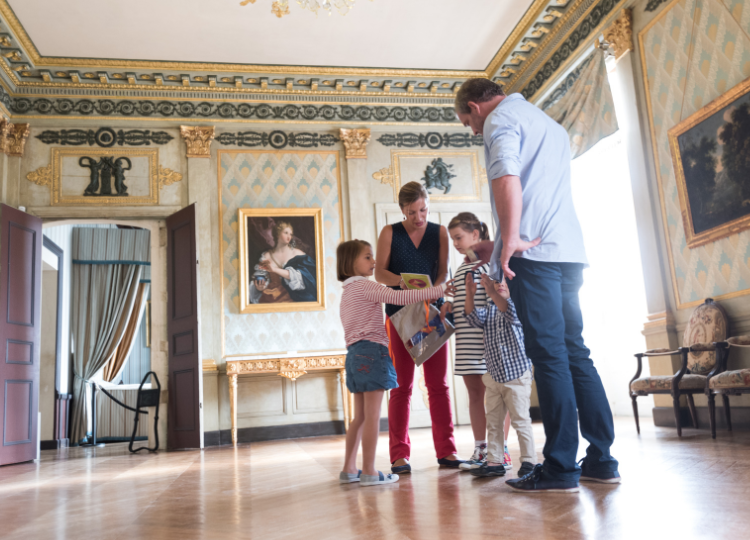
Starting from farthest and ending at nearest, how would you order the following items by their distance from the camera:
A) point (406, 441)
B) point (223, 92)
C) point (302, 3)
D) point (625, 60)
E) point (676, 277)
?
1. point (223, 92)
2. point (302, 3)
3. point (625, 60)
4. point (676, 277)
5. point (406, 441)

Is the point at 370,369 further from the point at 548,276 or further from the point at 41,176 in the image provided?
the point at 41,176

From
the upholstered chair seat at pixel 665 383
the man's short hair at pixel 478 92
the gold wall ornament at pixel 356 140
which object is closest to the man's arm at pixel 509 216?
the man's short hair at pixel 478 92

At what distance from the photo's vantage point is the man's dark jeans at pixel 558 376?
2.10m

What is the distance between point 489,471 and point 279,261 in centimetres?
498

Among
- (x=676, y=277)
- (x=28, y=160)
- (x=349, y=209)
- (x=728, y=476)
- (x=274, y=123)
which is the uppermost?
(x=274, y=123)

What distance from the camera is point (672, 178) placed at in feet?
16.3

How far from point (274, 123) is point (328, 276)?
6.70 ft

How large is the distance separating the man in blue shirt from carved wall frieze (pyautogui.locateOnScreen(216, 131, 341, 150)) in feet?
17.7

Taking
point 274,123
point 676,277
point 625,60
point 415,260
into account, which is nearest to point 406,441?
point 415,260

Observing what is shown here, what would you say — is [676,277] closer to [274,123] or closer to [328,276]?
[328,276]

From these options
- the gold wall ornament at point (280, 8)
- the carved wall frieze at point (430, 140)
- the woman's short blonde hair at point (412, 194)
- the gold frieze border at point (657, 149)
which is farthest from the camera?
the carved wall frieze at point (430, 140)

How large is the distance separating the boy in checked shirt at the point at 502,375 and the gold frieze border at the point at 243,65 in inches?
184

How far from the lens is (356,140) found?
7.61 metres

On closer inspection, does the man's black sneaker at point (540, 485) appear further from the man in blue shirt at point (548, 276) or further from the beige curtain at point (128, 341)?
the beige curtain at point (128, 341)
